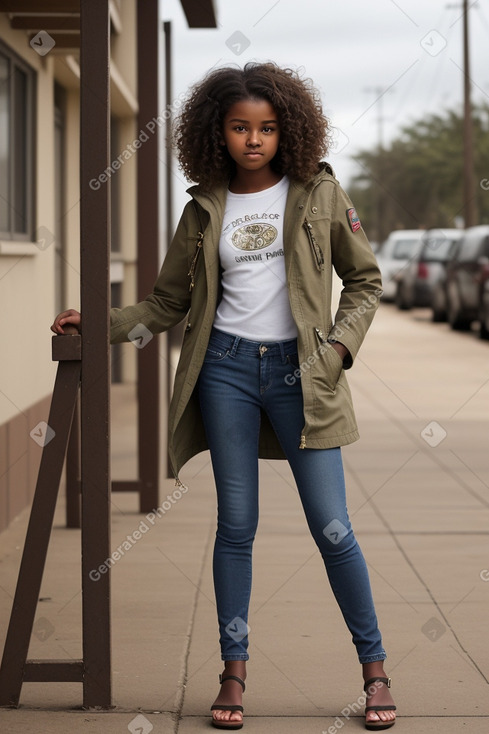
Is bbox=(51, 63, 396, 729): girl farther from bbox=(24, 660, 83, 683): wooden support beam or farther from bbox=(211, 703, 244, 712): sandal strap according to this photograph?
bbox=(24, 660, 83, 683): wooden support beam

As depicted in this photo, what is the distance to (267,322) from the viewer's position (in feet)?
13.3

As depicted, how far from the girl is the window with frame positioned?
4.03 meters

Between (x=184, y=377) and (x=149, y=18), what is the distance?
4.01 meters

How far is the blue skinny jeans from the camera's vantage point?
4.05 meters

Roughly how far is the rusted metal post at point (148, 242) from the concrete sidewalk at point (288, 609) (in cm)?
27

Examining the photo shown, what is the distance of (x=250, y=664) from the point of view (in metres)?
4.80

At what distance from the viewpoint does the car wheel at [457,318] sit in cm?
2417

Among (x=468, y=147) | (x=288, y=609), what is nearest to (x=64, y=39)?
(x=288, y=609)

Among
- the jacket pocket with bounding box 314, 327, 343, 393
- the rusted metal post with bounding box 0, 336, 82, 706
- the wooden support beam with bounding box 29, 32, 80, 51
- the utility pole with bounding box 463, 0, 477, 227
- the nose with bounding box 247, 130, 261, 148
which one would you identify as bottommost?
the rusted metal post with bounding box 0, 336, 82, 706

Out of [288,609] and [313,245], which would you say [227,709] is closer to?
[313,245]

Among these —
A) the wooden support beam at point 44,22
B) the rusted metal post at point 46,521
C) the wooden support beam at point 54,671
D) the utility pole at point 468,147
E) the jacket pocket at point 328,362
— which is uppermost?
the utility pole at point 468,147

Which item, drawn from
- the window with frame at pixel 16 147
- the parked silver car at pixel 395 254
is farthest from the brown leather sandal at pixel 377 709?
the parked silver car at pixel 395 254

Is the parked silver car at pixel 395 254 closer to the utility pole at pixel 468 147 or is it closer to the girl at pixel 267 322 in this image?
the utility pole at pixel 468 147

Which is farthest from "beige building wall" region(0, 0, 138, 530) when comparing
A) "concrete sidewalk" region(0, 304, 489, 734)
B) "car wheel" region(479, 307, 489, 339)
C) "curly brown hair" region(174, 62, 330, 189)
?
"car wheel" region(479, 307, 489, 339)
